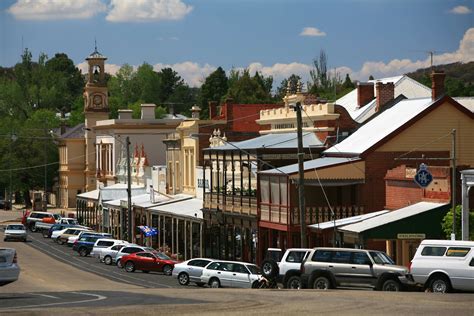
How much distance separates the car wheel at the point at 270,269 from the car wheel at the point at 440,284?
8724mm

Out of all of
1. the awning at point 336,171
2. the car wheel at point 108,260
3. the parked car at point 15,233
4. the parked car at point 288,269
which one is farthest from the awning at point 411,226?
the parked car at point 15,233

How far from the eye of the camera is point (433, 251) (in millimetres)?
38250

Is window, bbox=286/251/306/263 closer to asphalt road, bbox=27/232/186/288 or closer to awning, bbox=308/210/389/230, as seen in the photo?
asphalt road, bbox=27/232/186/288

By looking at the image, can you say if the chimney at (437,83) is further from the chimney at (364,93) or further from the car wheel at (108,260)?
the car wheel at (108,260)

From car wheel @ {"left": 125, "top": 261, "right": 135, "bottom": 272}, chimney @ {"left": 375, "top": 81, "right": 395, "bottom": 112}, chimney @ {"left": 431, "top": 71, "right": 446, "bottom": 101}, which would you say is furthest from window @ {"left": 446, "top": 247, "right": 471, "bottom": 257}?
chimney @ {"left": 375, "top": 81, "right": 395, "bottom": 112}

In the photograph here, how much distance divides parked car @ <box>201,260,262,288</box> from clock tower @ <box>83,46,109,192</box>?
73.8m

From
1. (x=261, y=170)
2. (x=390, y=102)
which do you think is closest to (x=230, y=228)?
(x=261, y=170)

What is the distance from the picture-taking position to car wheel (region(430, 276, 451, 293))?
37812 mm

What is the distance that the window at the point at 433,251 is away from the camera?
3803cm

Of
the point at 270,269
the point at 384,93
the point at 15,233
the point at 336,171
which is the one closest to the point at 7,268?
the point at 270,269

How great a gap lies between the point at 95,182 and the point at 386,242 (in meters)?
72.8

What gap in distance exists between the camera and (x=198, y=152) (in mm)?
80812

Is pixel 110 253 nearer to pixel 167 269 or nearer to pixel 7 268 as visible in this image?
pixel 167 269

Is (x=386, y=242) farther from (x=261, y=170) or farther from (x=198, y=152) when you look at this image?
(x=198, y=152)
